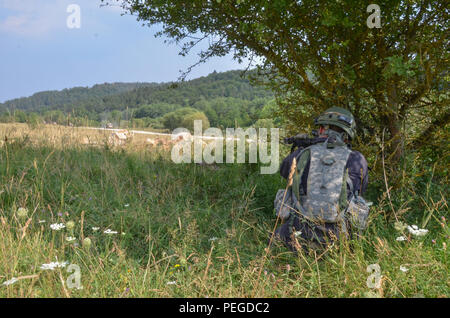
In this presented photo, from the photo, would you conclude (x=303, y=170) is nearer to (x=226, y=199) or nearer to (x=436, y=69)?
(x=226, y=199)

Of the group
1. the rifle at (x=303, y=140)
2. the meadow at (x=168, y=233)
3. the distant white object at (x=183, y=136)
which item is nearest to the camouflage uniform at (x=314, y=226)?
A: the meadow at (x=168, y=233)

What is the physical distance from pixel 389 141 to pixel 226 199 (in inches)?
94.8

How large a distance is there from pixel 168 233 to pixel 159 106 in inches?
1230

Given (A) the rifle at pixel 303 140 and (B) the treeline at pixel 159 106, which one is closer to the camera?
(A) the rifle at pixel 303 140

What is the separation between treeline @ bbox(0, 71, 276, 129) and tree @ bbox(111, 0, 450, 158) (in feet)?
3.33

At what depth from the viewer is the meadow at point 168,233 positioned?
269 centimetres

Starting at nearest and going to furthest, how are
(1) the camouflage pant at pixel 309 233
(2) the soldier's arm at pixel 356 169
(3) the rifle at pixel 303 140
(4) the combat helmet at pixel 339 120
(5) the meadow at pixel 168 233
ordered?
(5) the meadow at pixel 168 233 < (1) the camouflage pant at pixel 309 233 < (2) the soldier's arm at pixel 356 169 < (4) the combat helmet at pixel 339 120 < (3) the rifle at pixel 303 140

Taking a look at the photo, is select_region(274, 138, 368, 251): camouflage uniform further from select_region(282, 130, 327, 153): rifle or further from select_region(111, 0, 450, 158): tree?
select_region(111, 0, 450, 158): tree

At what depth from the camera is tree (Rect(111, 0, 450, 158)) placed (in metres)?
4.82

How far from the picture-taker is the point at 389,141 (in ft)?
16.4

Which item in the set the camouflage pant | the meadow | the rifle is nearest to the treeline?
the meadow

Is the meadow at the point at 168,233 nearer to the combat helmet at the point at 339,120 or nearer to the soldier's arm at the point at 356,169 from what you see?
the soldier's arm at the point at 356,169

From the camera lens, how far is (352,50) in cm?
517

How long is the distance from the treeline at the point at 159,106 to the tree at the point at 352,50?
1.02 metres
